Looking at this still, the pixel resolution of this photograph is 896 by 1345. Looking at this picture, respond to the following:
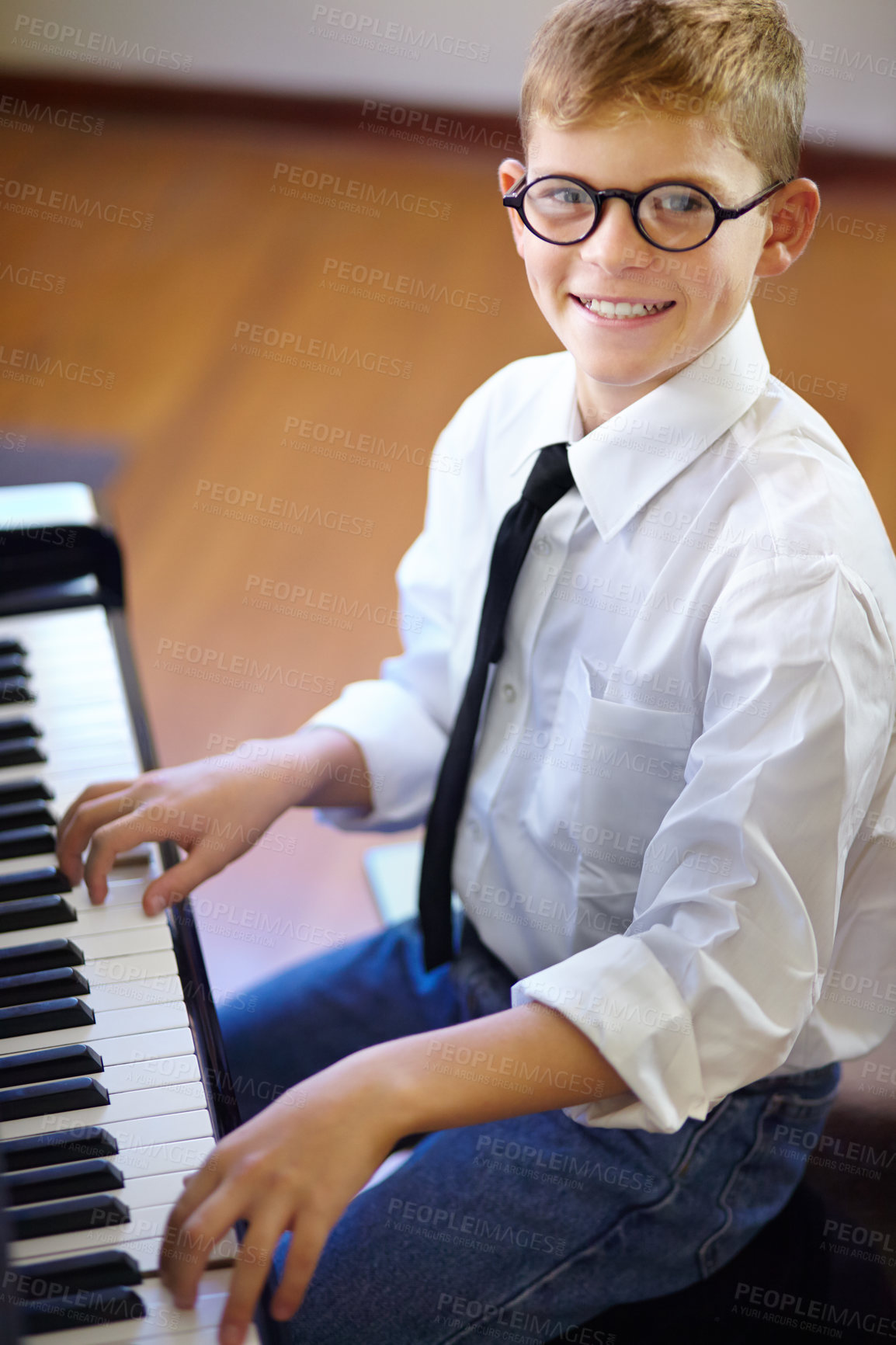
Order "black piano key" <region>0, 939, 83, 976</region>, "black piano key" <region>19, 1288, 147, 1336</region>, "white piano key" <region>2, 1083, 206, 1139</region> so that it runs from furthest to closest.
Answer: "black piano key" <region>0, 939, 83, 976</region>
"white piano key" <region>2, 1083, 206, 1139</region>
"black piano key" <region>19, 1288, 147, 1336</region>


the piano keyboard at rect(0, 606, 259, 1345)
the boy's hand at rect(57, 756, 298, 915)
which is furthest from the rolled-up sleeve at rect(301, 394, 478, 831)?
the piano keyboard at rect(0, 606, 259, 1345)

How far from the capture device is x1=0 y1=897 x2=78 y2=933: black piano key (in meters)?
0.90

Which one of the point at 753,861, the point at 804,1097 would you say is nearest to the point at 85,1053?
the point at 753,861

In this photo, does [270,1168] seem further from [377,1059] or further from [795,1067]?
[795,1067]

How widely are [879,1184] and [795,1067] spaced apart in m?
0.23

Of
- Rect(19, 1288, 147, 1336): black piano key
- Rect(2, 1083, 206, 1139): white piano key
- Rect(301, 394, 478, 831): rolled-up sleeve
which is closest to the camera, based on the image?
Rect(19, 1288, 147, 1336): black piano key

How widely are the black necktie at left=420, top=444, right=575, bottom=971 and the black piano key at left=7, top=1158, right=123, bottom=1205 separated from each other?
423 mm

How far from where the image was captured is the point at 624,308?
780 millimetres

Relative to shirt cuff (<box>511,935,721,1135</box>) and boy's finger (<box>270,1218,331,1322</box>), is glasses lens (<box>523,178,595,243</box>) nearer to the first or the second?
shirt cuff (<box>511,935,721,1135</box>)

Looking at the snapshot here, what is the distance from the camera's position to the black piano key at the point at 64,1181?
72cm

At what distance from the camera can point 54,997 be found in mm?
853

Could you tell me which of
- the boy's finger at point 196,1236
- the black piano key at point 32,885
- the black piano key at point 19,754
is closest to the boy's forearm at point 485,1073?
the boy's finger at point 196,1236

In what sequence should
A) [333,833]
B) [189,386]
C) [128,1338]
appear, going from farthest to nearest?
[189,386]
[333,833]
[128,1338]

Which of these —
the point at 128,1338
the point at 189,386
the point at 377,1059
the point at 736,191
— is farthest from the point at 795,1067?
the point at 189,386
